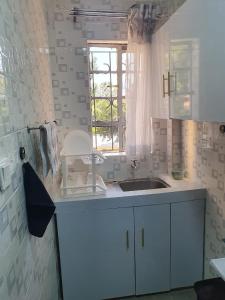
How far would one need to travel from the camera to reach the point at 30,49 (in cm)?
135

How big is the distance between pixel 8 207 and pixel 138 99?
1579mm

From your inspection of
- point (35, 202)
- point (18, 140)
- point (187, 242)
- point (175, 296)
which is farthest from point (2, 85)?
point (175, 296)

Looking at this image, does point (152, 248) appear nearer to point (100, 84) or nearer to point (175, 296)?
point (175, 296)

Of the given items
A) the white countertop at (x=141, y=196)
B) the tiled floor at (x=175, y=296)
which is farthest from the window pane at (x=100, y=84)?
the tiled floor at (x=175, y=296)

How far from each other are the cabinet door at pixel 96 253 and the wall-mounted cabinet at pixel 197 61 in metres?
0.92

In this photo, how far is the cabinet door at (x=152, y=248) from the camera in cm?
184

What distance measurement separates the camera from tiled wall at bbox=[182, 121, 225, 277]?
1649 millimetres

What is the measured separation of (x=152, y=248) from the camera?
1886mm

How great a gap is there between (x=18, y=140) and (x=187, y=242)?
1580mm

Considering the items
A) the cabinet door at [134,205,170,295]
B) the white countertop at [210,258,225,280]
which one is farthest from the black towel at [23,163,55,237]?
the cabinet door at [134,205,170,295]

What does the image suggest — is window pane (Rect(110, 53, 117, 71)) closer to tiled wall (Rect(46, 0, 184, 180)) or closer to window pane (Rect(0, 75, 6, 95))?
tiled wall (Rect(46, 0, 184, 180))

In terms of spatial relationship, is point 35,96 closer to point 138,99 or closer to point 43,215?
point 43,215

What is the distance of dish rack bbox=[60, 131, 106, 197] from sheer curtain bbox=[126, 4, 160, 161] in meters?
0.41

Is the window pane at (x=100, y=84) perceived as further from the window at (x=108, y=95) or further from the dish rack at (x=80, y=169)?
the dish rack at (x=80, y=169)
